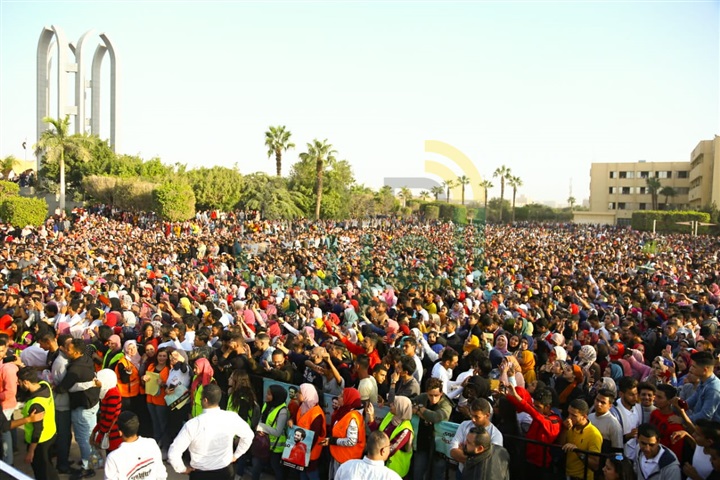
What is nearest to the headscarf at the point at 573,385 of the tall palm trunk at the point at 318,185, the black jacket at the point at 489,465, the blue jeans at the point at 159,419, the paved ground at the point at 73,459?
the black jacket at the point at 489,465

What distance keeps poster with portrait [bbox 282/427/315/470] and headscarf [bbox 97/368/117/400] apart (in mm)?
1936

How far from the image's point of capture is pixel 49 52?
2451 inches

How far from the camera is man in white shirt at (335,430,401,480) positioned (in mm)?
3598

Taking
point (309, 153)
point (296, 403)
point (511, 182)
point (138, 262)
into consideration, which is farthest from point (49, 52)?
point (296, 403)

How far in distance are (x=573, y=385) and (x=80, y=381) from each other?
4.83 m

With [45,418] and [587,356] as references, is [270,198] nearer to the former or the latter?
[587,356]

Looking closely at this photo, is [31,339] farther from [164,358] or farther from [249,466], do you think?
[249,466]

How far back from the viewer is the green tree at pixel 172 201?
1390 inches

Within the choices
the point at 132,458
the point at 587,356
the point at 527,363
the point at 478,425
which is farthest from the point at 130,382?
the point at 587,356

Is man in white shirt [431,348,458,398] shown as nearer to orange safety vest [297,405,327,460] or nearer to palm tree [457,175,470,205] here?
orange safety vest [297,405,327,460]

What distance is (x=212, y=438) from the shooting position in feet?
14.3

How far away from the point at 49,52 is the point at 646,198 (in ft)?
232

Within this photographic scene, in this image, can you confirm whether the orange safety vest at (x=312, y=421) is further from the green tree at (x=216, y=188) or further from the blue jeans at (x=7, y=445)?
the green tree at (x=216, y=188)

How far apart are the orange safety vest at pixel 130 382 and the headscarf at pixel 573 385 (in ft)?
14.8
